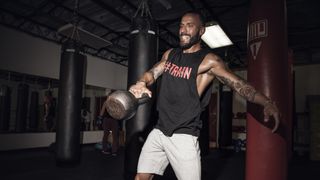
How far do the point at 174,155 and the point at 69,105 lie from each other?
3029mm

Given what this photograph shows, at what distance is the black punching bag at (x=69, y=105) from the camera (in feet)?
14.4

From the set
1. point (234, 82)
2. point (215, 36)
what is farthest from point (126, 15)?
point (234, 82)

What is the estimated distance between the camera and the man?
6.05ft

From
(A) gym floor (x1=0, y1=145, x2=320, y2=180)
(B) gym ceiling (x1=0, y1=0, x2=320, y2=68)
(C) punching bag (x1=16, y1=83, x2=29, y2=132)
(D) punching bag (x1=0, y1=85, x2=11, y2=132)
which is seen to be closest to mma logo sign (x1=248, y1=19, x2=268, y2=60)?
(A) gym floor (x1=0, y1=145, x2=320, y2=180)

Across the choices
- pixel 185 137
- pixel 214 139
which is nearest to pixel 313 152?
pixel 214 139

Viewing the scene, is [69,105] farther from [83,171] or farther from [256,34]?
[256,34]

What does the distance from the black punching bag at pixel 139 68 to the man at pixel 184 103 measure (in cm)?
144

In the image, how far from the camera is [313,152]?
7.81 m

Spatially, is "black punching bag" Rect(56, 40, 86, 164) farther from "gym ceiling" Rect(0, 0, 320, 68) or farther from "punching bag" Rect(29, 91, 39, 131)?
"punching bag" Rect(29, 91, 39, 131)

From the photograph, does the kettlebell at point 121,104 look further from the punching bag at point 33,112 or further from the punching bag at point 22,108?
the punching bag at point 33,112

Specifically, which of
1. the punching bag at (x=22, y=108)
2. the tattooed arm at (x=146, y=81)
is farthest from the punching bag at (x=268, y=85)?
the punching bag at (x=22, y=108)

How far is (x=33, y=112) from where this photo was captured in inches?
299

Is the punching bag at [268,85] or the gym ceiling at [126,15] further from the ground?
the gym ceiling at [126,15]

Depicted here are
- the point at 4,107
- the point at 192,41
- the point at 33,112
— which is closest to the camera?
the point at 192,41
